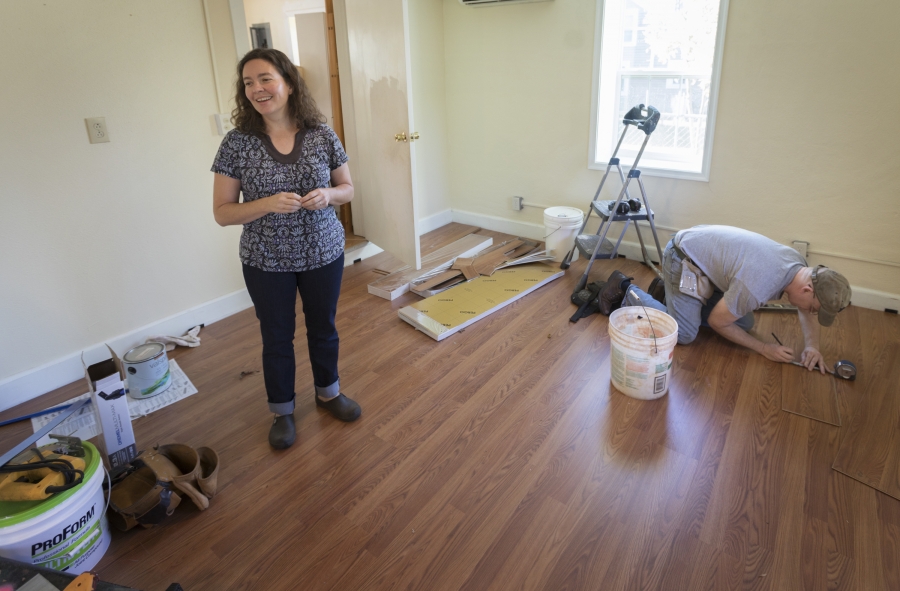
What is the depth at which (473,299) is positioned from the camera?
348cm

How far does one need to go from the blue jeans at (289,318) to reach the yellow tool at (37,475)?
70 centimetres

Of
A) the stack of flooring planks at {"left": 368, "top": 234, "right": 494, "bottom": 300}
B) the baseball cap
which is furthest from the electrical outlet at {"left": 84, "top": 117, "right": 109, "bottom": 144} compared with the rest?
the baseball cap

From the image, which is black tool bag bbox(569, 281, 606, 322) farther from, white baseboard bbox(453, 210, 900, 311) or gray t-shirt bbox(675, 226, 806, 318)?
white baseboard bbox(453, 210, 900, 311)

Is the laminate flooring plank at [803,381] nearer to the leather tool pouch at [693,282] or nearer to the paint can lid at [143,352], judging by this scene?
the leather tool pouch at [693,282]

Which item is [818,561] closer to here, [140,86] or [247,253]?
[247,253]

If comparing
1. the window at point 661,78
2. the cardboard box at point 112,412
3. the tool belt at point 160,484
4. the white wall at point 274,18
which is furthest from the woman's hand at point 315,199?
the white wall at point 274,18

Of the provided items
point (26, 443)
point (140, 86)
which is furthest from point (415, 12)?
point (26, 443)

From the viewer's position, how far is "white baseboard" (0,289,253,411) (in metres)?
2.59

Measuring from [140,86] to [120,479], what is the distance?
75.0 inches

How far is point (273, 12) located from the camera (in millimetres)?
4398

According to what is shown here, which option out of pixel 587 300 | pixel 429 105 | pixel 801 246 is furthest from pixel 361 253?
pixel 801 246

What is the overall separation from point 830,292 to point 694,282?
596 millimetres

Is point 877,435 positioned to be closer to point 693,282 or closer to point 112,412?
point 693,282

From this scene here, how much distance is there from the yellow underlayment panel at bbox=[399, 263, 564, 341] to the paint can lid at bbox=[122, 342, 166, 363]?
50.9 inches
